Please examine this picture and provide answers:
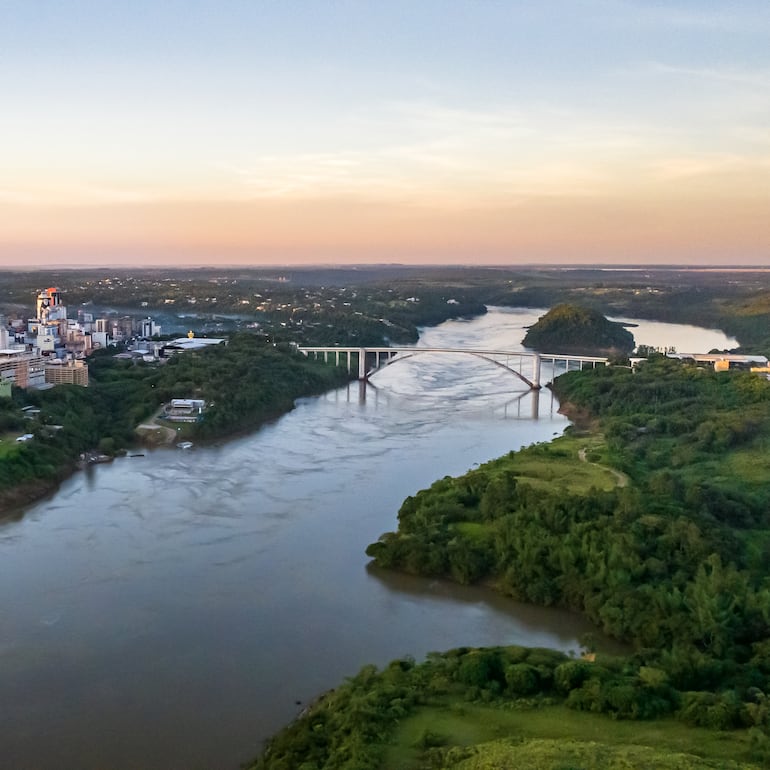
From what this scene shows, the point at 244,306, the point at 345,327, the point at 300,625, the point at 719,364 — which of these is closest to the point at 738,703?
the point at 300,625

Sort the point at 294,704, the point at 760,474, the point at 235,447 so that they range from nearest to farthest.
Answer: the point at 294,704 < the point at 760,474 < the point at 235,447

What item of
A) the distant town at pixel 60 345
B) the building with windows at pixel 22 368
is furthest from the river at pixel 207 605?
the distant town at pixel 60 345

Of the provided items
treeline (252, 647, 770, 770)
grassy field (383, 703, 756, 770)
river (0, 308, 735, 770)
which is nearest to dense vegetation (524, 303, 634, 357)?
river (0, 308, 735, 770)

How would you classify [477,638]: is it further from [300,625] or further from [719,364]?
[719,364]

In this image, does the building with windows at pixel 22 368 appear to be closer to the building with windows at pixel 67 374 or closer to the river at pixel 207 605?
the building with windows at pixel 67 374

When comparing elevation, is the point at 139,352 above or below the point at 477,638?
above
